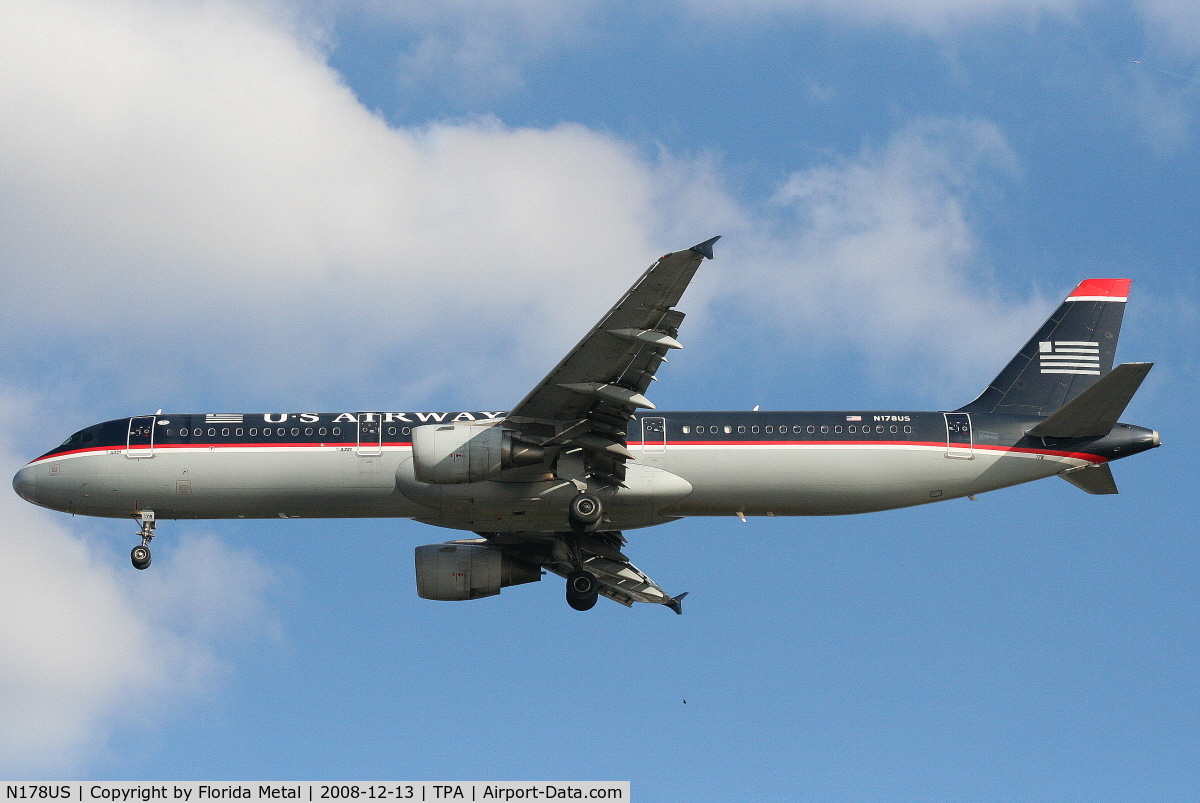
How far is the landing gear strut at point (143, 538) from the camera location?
44.1 meters

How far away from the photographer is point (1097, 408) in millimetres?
42562

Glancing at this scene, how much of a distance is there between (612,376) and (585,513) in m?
4.47

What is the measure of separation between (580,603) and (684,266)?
15596 mm

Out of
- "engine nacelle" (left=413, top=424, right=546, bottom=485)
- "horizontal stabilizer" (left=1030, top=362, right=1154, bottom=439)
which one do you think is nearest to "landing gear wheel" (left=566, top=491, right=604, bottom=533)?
"engine nacelle" (left=413, top=424, right=546, bottom=485)

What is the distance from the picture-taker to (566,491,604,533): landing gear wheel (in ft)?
136

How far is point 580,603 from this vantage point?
47.2 metres

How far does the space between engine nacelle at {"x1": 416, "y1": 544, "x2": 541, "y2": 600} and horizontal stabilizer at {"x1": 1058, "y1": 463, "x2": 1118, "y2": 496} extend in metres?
17.6

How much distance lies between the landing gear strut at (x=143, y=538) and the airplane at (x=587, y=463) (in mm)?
57

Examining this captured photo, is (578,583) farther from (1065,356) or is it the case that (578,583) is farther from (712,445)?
(1065,356)

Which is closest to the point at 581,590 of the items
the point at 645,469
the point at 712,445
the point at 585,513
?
the point at 585,513

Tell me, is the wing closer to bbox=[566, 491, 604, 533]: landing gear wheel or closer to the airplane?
the airplane
